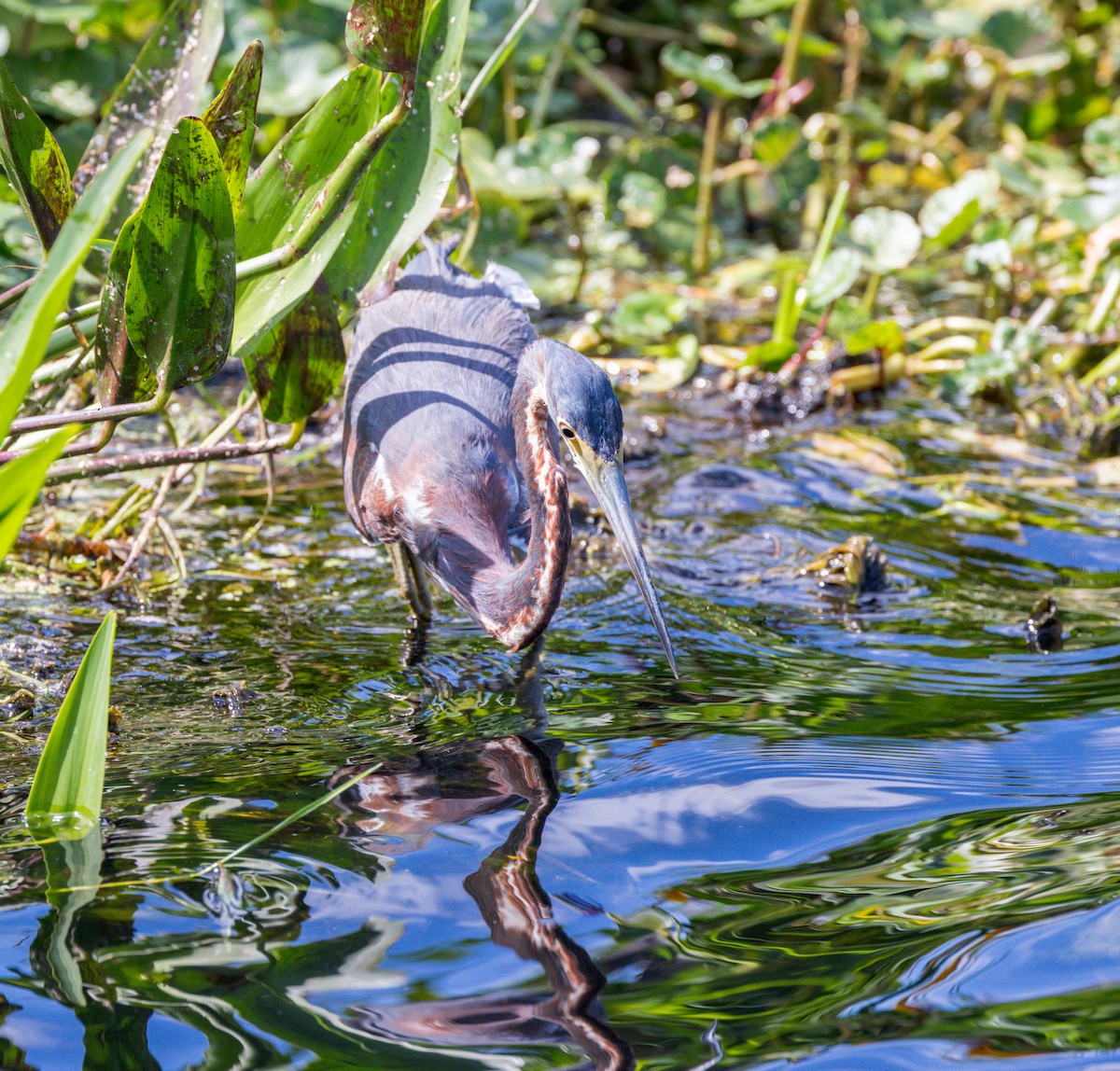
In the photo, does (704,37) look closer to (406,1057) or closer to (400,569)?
(400,569)

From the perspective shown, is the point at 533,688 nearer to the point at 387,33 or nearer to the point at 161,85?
the point at 387,33

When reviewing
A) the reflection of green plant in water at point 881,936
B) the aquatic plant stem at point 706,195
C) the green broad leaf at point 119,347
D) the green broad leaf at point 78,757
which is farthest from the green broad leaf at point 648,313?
the green broad leaf at point 78,757

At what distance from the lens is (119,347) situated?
2316 millimetres

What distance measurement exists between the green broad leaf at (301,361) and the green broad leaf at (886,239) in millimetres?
2729

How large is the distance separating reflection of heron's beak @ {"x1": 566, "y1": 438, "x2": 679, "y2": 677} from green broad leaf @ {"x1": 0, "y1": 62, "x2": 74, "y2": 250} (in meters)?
1.06

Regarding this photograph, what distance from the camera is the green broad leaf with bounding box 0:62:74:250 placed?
7.32 ft

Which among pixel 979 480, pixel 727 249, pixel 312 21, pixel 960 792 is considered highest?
pixel 312 21

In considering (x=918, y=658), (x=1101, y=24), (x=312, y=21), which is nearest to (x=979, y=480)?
(x=918, y=658)

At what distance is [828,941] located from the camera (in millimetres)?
1985

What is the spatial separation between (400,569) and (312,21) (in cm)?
347

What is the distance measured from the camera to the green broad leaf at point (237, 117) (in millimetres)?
2379

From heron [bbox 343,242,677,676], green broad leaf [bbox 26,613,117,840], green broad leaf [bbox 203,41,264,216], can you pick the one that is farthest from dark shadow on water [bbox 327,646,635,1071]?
green broad leaf [bbox 203,41,264,216]

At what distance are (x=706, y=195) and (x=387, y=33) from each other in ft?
11.8

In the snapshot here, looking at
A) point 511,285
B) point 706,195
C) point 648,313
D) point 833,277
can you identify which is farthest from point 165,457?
point 706,195
